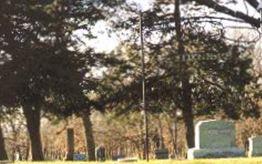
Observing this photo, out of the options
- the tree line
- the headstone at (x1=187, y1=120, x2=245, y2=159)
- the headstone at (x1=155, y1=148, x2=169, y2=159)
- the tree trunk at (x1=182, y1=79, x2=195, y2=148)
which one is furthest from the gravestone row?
the tree trunk at (x1=182, y1=79, x2=195, y2=148)

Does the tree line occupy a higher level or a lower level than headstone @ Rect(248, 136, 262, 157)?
higher

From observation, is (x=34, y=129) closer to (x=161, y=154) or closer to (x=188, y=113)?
(x=161, y=154)

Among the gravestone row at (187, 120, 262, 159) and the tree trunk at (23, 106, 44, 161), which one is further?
the tree trunk at (23, 106, 44, 161)

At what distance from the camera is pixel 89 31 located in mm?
35719

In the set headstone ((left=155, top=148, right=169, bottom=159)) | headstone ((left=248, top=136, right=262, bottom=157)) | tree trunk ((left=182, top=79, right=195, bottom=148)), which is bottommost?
headstone ((left=155, top=148, right=169, bottom=159))

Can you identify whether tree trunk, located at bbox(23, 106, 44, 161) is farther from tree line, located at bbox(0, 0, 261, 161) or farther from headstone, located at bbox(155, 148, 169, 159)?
headstone, located at bbox(155, 148, 169, 159)

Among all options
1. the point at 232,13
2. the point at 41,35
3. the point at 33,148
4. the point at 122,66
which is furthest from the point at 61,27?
the point at 232,13

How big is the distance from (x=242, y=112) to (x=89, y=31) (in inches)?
376

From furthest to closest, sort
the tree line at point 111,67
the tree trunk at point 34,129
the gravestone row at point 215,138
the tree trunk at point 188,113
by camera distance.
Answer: the tree trunk at point 34,129 < the tree trunk at point 188,113 < the tree line at point 111,67 < the gravestone row at point 215,138

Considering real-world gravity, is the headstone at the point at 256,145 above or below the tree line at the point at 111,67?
below

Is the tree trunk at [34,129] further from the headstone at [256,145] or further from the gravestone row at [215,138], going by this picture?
the gravestone row at [215,138]

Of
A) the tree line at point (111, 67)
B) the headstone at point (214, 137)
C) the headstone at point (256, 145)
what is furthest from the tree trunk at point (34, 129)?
the headstone at point (214, 137)

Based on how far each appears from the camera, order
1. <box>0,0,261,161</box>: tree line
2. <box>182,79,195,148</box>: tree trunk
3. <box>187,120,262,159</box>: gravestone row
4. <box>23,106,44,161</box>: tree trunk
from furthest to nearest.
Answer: <box>23,106,44,161</box>: tree trunk → <box>182,79,195,148</box>: tree trunk → <box>0,0,261,161</box>: tree line → <box>187,120,262,159</box>: gravestone row

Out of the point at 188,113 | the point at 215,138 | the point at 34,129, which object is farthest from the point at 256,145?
the point at 34,129
